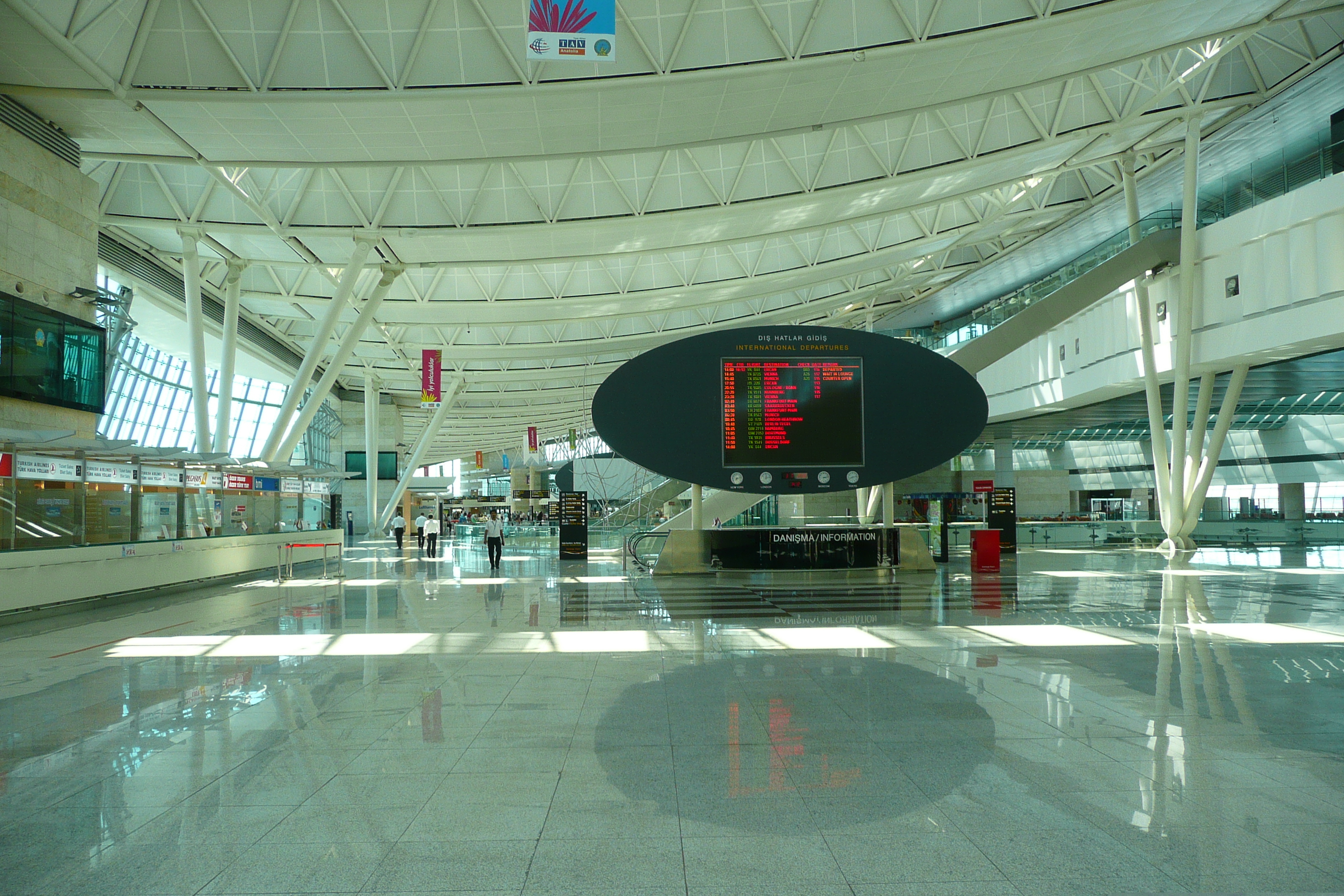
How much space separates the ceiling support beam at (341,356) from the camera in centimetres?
3064

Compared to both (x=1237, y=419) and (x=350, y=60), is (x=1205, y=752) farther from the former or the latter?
(x=1237, y=419)

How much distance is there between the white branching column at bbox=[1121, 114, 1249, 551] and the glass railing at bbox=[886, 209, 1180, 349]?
42 cm

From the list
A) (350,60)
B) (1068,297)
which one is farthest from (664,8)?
(1068,297)

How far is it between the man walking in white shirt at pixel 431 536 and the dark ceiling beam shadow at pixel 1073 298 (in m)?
19.1

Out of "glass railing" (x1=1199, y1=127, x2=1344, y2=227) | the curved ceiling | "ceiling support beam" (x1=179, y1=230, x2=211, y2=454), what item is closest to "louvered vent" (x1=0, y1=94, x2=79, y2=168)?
the curved ceiling

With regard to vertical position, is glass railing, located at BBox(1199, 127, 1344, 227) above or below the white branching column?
above

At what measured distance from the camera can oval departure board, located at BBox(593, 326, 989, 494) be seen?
58.7 feet

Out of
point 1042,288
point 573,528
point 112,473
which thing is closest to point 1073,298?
point 1042,288

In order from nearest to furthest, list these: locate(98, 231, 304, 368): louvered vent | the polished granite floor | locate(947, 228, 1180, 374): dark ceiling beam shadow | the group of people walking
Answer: the polished granite floor < the group of people walking < locate(947, 228, 1180, 374): dark ceiling beam shadow < locate(98, 231, 304, 368): louvered vent

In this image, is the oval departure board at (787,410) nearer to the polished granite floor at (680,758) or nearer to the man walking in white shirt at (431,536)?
the polished granite floor at (680,758)

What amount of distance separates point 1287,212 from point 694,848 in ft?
78.2

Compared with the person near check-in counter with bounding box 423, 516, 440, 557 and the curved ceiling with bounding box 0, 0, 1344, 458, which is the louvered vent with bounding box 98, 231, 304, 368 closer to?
the curved ceiling with bounding box 0, 0, 1344, 458

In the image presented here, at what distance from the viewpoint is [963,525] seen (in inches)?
1357

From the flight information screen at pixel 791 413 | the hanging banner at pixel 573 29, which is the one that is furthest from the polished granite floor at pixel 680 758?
the hanging banner at pixel 573 29
